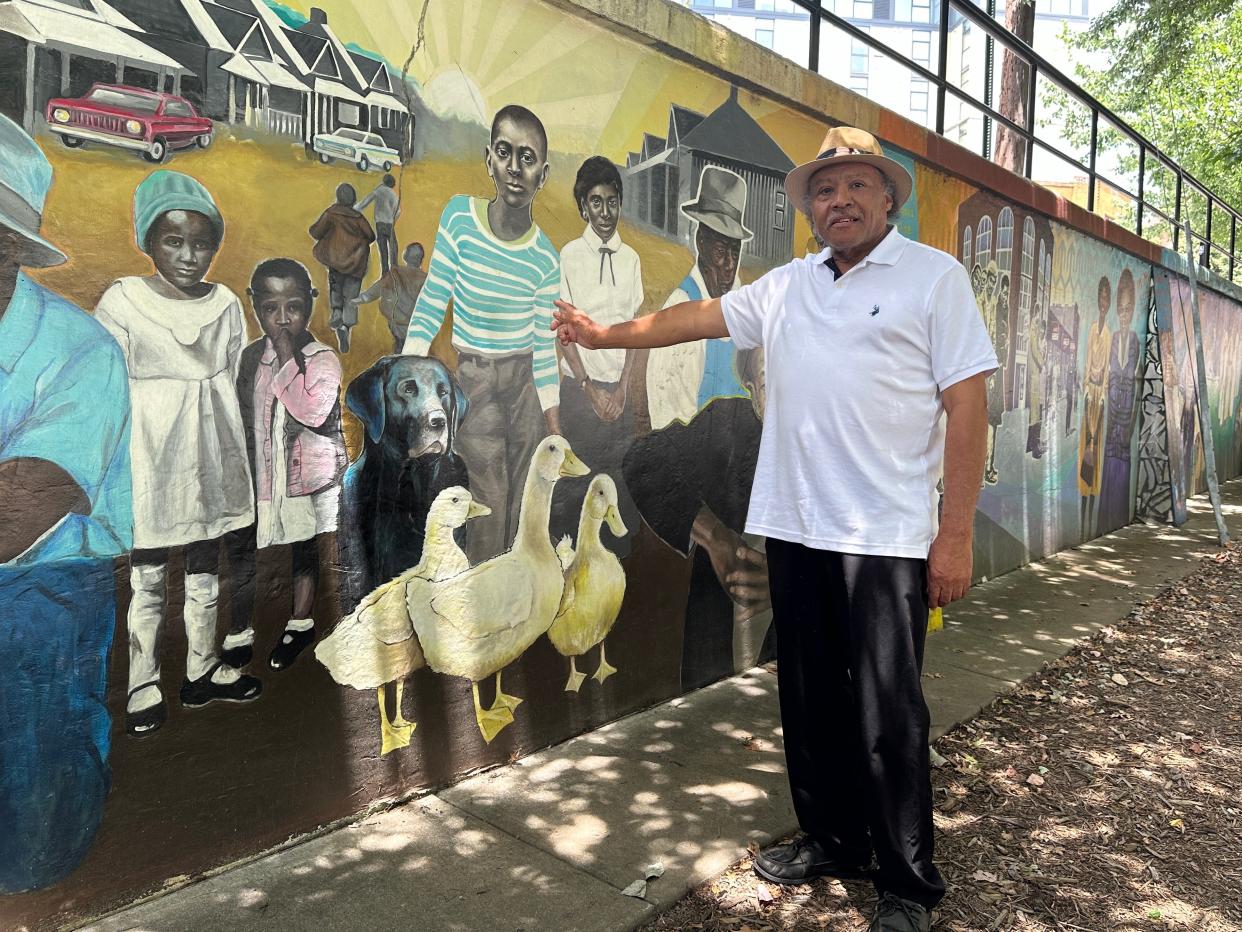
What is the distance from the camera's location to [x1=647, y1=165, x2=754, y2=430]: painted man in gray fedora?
4121mm

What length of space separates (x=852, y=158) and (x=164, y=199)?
1.85 metres

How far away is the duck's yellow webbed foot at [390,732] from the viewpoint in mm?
3004

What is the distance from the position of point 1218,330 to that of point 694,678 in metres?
13.1

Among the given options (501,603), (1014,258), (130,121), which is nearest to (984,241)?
(1014,258)

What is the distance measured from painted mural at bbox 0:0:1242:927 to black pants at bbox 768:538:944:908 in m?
1.18

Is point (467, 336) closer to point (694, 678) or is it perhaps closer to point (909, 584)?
point (909, 584)

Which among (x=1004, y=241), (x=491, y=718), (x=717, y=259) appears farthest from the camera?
(x=1004, y=241)

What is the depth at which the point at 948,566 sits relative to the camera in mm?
2514

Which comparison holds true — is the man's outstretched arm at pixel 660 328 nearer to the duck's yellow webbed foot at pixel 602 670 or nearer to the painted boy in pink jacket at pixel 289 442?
the painted boy in pink jacket at pixel 289 442

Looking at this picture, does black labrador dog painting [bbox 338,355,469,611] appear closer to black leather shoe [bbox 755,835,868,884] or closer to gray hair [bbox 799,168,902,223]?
gray hair [bbox 799,168,902,223]

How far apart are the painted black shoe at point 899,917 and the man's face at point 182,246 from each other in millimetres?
2537

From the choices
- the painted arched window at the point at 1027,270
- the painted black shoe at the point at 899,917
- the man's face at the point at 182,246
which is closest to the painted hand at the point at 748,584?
the painted black shoe at the point at 899,917

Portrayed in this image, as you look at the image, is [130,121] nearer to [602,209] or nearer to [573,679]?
[602,209]

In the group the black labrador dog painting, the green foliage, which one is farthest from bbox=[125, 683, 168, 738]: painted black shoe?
the green foliage
